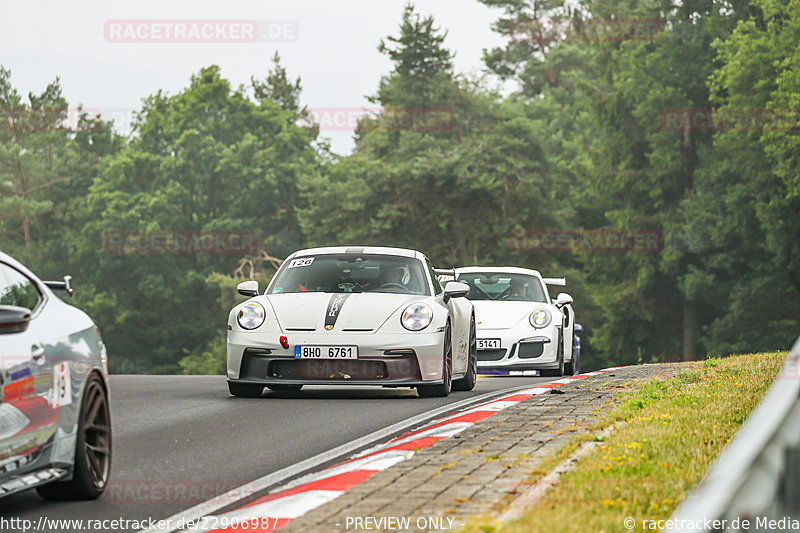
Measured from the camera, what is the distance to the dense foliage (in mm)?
50031

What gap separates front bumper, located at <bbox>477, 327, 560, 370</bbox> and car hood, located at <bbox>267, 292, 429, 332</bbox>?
16.2 ft

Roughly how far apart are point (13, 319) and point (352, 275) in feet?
24.7

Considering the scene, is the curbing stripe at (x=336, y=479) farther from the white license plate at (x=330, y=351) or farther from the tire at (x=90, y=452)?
the white license plate at (x=330, y=351)

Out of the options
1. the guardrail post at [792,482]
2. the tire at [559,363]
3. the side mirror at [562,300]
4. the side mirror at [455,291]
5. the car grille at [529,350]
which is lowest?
the tire at [559,363]

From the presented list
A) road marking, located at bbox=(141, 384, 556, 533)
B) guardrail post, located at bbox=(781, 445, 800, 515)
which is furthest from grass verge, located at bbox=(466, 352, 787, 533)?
guardrail post, located at bbox=(781, 445, 800, 515)

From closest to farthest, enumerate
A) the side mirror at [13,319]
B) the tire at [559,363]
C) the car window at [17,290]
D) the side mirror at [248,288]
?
the side mirror at [13,319] < the car window at [17,290] < the side mirror at [248,288] < the tire at [559,363]

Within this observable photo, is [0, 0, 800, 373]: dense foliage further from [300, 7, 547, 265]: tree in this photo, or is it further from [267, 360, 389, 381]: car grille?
[267, 360, 389, 381]: car grille

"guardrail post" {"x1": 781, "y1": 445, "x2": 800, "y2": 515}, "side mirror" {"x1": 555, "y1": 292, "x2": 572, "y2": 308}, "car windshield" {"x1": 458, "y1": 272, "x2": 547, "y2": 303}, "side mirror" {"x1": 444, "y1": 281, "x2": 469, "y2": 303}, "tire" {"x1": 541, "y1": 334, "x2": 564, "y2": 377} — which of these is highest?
"guardrail post" {"x1": 781, "y1": 445, "x2": 800, "y2": 515}

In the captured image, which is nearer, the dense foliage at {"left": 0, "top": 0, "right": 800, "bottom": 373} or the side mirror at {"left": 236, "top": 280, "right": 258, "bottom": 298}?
the side mirror at {"left": 236, "top": 280, "right": 258, "bottom": 298}

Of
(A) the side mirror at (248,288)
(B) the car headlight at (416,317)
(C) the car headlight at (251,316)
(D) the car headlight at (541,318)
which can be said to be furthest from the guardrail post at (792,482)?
(D) the car headlight at (541,318)

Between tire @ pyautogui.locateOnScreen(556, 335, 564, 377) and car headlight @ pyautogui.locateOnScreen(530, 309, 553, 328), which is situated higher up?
car headlight @ pyautogui.locateOnScreen(530, 309, 553, 328)

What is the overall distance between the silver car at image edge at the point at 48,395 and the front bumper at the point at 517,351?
1083cm

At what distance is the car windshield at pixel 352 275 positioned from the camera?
13250mm

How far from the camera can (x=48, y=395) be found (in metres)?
6.32
